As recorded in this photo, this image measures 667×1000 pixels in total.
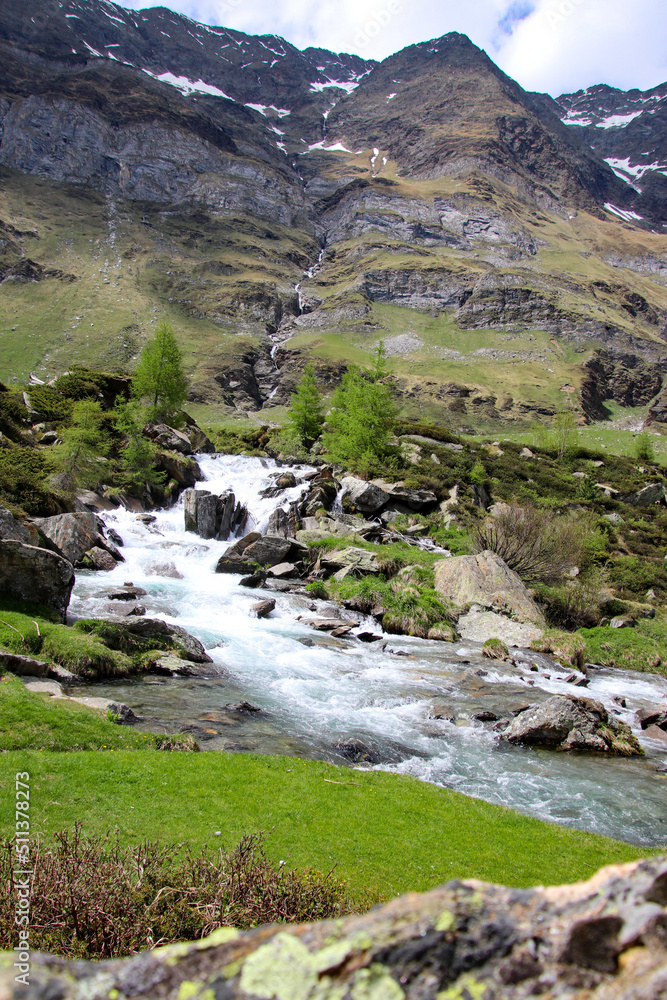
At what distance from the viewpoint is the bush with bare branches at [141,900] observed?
134 inches

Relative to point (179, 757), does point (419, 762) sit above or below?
below

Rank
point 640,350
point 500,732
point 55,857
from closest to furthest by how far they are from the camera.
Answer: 1. point 55,857
2. point 500,732
3. point 640,350

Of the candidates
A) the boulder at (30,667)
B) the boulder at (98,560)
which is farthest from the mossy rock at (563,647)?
the boulder at (98,560)

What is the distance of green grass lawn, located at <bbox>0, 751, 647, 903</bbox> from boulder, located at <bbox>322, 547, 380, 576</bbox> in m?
17.6

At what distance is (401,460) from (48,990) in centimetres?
4340

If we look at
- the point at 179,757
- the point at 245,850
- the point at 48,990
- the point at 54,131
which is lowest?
the point at 179,757

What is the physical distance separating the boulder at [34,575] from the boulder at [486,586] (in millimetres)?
16123

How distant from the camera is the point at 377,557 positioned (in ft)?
Result: 87.8

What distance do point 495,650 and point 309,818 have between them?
14.4 meters

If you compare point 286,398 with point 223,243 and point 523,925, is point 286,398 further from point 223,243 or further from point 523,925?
point 523,925

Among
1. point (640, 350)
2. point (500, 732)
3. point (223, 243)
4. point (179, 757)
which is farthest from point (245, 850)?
point (223, 243)

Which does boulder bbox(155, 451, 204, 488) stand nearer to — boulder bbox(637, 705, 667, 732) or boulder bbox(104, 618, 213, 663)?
boulder bbox(104, 618, 213, 663)

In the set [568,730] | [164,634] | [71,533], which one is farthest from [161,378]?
[568,730]

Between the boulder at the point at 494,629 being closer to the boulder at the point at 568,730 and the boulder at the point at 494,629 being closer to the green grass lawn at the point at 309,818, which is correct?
the boulder at the point at 568,730
